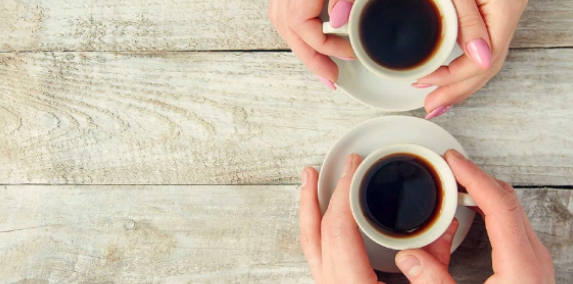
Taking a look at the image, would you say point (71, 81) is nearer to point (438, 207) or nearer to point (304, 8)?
point (304, 8)

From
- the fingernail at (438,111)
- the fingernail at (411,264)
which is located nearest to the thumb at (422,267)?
the fingernail at (411,264)

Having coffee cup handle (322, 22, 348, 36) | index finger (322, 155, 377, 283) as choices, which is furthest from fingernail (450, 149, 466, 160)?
coffee cup handle (322, 22, 348, 36)

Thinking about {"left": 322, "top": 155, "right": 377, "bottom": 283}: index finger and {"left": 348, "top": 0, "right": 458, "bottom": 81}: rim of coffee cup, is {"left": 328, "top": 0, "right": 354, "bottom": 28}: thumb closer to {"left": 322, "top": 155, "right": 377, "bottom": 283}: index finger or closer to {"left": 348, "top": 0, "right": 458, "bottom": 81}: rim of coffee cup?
{"left": 348, "top": 0, "right": 458, "bottom": 81}: rim of coffee cup

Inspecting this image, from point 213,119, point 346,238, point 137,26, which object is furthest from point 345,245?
point 137,26

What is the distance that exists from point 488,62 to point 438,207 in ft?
0.71

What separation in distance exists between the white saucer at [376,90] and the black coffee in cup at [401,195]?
0.33ft

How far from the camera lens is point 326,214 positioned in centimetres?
72

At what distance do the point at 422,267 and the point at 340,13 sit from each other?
0.37m

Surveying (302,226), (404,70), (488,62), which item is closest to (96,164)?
(302,226)

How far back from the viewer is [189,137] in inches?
32.3

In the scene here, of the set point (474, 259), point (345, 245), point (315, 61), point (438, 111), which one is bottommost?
point (474, 259)

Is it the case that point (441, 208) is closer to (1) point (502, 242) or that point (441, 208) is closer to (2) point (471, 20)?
(1) point (502, 242)

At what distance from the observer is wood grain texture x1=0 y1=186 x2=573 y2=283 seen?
2.65 feet

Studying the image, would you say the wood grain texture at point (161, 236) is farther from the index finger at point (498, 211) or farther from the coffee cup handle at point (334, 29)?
the coffee cup handle at point (334, 29)
